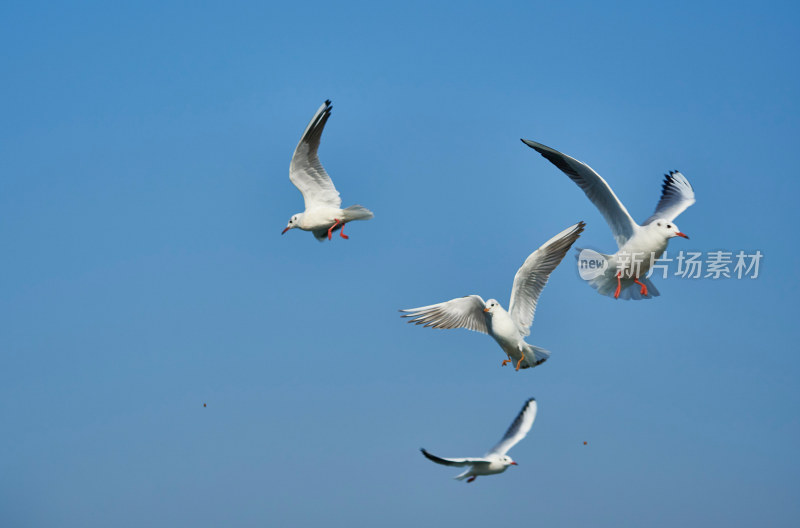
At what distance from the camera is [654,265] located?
13.7 metres

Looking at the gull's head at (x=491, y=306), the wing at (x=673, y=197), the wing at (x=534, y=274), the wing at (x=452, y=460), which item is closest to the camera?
the wing at (x=452, y=460)

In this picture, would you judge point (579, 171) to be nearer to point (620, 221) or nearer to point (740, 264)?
point (620, 221)

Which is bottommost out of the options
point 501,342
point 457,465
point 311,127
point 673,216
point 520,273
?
point 457,465

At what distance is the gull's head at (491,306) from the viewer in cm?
1328

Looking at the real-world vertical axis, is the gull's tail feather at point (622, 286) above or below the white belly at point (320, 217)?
below

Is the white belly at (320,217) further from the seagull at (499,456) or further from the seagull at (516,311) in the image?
the seagull at (499,456)

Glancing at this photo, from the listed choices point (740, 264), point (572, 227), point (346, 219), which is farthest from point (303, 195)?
point (740, 264)

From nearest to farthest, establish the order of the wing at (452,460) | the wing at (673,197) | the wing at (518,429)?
the wing at (452,460) < the wing at (518,429) < the wing at (673,197)

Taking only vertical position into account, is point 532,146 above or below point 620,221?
above

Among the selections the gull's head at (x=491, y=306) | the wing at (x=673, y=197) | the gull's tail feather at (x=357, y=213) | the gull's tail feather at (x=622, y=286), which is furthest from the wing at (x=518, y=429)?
the gull's tail feather at (x=357, y=213)

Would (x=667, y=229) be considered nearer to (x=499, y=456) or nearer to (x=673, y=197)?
(x=673, y=197)

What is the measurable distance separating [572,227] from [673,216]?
7.80ft

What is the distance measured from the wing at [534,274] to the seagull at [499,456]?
129 centimetres

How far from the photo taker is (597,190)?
1359 centimetres
